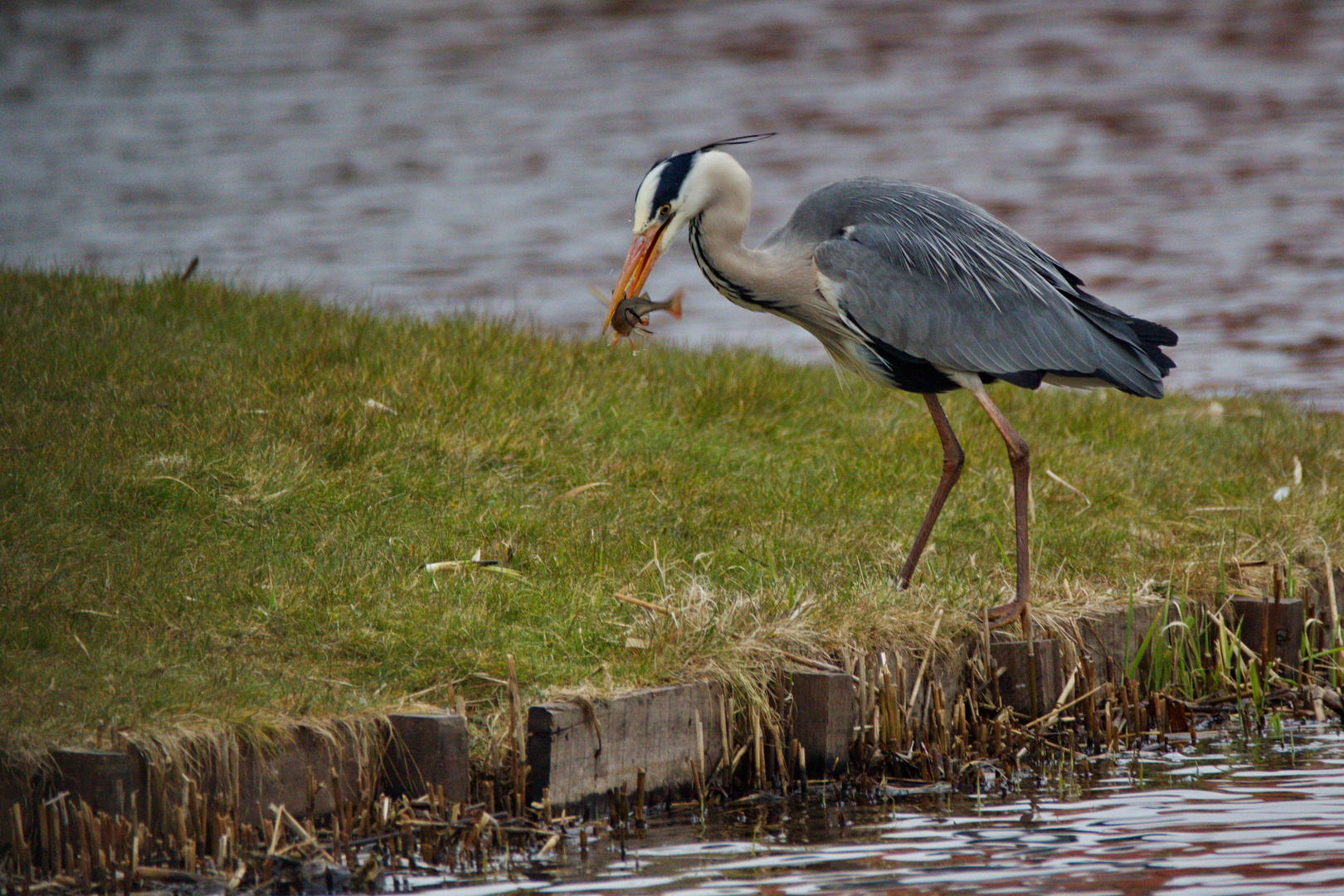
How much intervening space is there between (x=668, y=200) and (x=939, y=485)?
1.56 meters

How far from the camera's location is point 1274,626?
6.36m

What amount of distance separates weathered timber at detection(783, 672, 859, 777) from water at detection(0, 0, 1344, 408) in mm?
5372

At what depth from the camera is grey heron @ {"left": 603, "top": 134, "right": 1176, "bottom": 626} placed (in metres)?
6.31

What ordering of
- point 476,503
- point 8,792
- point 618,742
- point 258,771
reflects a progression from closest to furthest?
point 8,792
point 258,771
point 618,742
point 476,503

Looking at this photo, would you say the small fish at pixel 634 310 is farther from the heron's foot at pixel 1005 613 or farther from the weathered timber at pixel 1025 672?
the weathered timber at pixel 1025 672

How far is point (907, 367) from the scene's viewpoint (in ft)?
21.3

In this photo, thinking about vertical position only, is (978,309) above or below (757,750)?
above

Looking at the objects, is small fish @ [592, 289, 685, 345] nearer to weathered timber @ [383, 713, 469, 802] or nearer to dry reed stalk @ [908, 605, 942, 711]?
dry reed stalk @ [908, 605, 942, 711]

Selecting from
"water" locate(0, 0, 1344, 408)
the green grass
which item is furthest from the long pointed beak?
"water" locate(0, 0, 1344, 408)

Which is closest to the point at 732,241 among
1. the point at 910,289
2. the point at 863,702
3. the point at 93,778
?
the point at 910,289

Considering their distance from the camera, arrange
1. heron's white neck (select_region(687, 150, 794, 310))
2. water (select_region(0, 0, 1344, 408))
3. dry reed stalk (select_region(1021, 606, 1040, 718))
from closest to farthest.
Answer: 1. dry reed stalk (select_region(1021, 606, 1040, 718))
2. heron's white neck (select_region(687, 150, 794, 310))
3. water (select_region(0, 0, 1344, 408))

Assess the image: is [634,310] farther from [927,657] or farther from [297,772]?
[297,772]

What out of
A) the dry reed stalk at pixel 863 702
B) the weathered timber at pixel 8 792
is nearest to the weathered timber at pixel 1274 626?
the dry reed stalk at pixel 863 702

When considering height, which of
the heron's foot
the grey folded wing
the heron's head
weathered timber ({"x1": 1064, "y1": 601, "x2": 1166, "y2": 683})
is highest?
the heron's head
